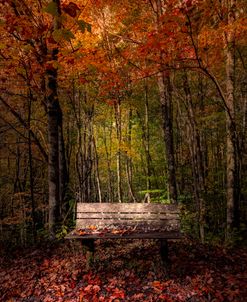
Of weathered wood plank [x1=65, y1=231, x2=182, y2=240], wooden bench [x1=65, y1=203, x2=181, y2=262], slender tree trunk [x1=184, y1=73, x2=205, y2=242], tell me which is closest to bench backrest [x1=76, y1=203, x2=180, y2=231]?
wooden bench [x1=65, y1=203, x2=181, y2=262]

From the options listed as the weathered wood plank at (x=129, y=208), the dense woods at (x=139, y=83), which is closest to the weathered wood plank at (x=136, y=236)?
the weathered wood plank at (x=129, y=208)

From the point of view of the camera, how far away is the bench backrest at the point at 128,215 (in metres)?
5.04

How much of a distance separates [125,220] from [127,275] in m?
1.00

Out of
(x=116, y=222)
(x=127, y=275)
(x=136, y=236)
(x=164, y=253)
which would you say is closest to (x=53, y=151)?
(x=116, y=222)

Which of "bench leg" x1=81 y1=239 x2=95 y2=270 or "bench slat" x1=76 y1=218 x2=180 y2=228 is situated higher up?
"bench slat" x1=76 y1=218 x2=180 y2=228

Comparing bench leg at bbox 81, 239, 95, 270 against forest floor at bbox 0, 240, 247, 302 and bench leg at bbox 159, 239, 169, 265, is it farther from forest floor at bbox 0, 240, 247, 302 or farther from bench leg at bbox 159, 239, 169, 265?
bench leg at bbox 159, 239, 169, 265

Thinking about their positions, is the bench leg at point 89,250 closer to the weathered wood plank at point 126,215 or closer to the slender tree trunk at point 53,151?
the weathered wood plank at point 126,215

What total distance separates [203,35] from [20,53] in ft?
17.0

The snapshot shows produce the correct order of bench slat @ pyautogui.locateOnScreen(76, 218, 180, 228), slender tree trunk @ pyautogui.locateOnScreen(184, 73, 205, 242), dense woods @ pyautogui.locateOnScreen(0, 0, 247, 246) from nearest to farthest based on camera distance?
bench slat @ pyautogui.locateOnScreen(76, 218, 180, 228) < dense woods @ pyautogui.locateOnScreen(0, 0, 247, 246) < slender tree trunk @ pyautogui.locateOnScreen(184, 73, 205, 242)

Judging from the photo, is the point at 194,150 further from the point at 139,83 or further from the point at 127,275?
the point at 127,275

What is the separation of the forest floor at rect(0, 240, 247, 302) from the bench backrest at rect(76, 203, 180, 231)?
28.1 inches

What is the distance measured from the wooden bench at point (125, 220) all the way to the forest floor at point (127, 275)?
59 cm

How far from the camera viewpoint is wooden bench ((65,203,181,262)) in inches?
193

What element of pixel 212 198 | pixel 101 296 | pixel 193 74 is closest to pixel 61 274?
pixel 101 296
